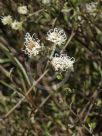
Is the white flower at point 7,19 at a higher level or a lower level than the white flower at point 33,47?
higher

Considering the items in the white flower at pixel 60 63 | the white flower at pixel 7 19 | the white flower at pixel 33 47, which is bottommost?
the white flower at pixel 60 63

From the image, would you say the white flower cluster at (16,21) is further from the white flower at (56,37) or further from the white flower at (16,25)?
the white flower at (56,37)

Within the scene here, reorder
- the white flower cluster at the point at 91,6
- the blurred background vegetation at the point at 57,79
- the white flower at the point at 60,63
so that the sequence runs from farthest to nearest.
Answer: the blurred background vegetation at the point at 57,79 → the white flower cluster at the point at 91,6 → the white flower at the point at 60,63

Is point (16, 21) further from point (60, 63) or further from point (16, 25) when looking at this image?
point (60, 63)

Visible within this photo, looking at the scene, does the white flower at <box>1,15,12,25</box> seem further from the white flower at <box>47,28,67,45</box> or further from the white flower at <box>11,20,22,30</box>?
the white flower at <box>47,28,67,45</box>

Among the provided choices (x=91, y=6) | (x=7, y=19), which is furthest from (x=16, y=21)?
(x=91, y=6)

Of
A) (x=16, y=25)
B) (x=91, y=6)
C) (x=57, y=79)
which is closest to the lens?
(x=16, y=25)

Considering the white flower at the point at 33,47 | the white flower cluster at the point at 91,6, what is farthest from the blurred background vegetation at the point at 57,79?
the white flower at the point at 33,47

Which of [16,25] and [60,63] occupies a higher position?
[16,25]

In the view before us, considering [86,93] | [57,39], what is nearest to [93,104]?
[86,93]

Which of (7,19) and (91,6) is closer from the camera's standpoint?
(7,19)

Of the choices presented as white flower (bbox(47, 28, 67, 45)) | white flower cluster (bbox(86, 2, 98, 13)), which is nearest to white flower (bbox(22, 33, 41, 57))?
white flower (bbox(47, 28, 67, 45))
